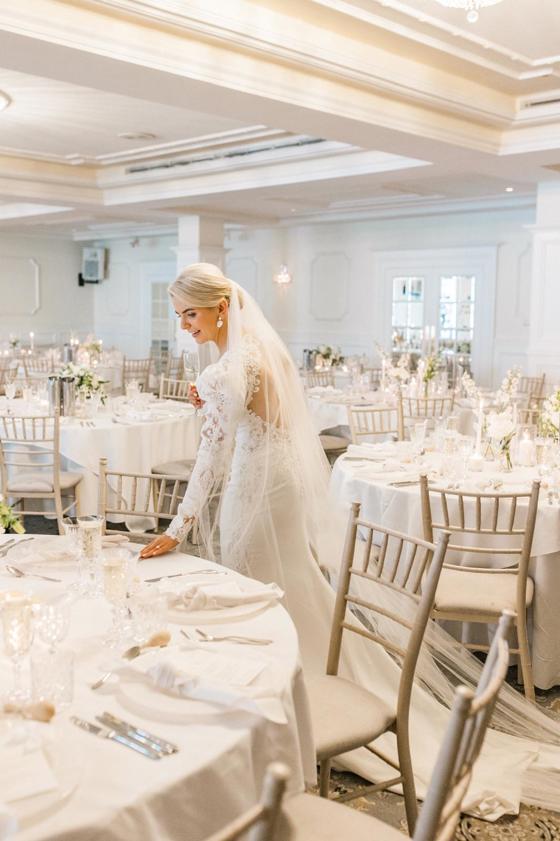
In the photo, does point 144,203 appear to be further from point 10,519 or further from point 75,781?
point 75,781

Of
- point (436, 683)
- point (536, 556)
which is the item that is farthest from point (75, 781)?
point (536, 556)

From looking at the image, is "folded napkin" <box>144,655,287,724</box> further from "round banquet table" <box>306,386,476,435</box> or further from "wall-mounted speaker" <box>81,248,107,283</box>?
"wall-mounted speaker" <box>81,248,107,283</box>

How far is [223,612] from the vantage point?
236cm

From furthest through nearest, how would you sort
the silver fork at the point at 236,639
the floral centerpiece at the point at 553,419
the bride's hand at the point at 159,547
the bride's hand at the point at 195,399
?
the floral centerpiece at the point at 553,419 < the bride's hand at the point at 195,399 < the bride's hand at the point at 159,547 < the silver fork at the point at 236,639

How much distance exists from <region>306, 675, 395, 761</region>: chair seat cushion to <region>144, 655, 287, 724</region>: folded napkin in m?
0.58

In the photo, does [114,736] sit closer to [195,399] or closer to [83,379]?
[195,399]

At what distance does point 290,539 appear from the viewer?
3.39 m

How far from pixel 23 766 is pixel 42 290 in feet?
57.9

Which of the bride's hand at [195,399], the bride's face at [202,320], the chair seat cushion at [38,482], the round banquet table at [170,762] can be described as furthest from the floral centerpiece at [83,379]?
the round banquet table at [170,762]

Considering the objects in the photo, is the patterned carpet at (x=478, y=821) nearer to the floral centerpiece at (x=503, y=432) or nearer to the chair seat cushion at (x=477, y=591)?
the chair seat cushion at (x=477, y=591)

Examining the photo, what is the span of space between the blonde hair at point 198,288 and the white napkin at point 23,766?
185 centimetres

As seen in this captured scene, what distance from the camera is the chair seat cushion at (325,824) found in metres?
1.93

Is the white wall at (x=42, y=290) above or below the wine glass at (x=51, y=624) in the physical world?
above

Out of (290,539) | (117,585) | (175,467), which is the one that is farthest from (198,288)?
(175,467)
